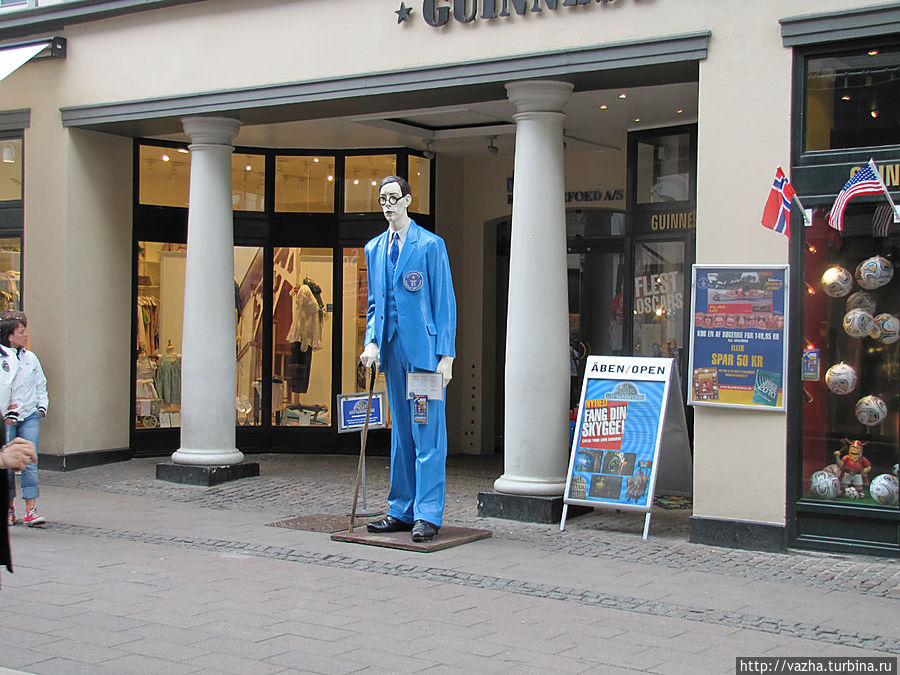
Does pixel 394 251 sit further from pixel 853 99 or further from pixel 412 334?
pixel 853 99

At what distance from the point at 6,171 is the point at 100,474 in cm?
381

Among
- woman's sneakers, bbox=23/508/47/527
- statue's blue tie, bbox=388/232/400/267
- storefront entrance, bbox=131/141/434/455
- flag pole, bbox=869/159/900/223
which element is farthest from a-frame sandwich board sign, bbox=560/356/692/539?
storefront entrance, bbox=131/141/434/455

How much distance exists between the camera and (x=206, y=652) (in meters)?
5.48

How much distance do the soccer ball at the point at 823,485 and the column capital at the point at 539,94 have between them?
371 cm

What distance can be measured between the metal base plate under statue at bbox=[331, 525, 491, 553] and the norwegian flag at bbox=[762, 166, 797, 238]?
3.22m

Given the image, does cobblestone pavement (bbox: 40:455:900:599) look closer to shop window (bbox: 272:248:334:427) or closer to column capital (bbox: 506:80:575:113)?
shop window (bbox: 272:248:334:427)

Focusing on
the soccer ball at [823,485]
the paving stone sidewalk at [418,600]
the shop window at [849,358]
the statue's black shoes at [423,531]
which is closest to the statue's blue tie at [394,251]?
the statue's black shoes at [423,531]

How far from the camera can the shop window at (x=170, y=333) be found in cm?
1330

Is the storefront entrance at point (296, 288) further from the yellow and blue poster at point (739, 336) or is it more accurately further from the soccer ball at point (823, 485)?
the soccer ball at point (823, 485)

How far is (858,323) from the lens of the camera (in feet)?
26.9

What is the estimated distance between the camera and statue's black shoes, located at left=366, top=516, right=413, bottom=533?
8.59m

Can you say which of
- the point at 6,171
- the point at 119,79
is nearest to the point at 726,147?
the point at 119,79

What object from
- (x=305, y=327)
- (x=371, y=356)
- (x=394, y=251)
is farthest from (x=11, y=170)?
(x=371, y=356)

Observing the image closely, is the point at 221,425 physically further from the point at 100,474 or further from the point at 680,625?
the point at 680,625
